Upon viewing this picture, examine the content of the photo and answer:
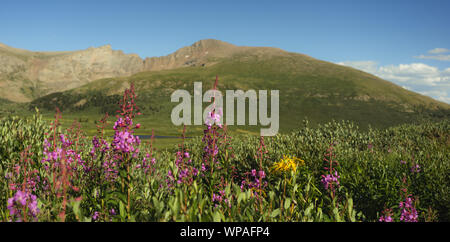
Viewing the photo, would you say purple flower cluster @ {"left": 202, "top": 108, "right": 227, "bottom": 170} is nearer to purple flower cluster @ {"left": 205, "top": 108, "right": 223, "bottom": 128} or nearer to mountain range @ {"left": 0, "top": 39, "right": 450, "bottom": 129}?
purple flower cluster @ {"left": 205, "top": 108, "right": 223, "bottom": 128}

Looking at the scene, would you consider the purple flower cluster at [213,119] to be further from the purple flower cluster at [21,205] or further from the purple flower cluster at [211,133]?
the purple flower cluster at [21,205]

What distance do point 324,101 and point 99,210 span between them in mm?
126847

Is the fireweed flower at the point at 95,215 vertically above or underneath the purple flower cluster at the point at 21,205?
underneath

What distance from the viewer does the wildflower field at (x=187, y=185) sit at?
3.75m

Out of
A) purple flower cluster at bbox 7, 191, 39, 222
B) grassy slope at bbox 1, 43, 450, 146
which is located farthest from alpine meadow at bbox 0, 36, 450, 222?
grassy slope at bbox 1, 43, 450, 146

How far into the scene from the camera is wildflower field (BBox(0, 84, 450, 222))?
148 inches

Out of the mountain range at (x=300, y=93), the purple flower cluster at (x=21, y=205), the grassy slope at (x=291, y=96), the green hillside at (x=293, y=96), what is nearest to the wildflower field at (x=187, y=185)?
the purple flower cluster at (x=21, y=205)

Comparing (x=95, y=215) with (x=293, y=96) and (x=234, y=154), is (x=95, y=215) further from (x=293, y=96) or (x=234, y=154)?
(x=293, y=96)

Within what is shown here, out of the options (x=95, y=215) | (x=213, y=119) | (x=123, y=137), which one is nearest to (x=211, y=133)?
(x=213, y=119)

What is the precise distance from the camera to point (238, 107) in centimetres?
11019

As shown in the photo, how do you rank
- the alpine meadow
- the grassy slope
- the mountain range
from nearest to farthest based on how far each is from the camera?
the alpine meadow
the grassy slope
the mountain range

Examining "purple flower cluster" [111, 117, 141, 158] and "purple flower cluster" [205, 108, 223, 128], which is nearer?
"purple flower cluster" [111, 117, 141, 158]

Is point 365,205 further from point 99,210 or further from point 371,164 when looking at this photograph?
point 99,210

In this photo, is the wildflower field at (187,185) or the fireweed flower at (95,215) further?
the fireweed flower at (95,215)
